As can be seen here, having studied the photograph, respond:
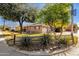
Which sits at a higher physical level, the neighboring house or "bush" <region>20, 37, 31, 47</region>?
the neighboring house

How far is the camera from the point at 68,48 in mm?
4984

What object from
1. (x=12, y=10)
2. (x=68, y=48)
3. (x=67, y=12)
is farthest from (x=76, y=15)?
(x=12, y=10)

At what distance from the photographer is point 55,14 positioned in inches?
195

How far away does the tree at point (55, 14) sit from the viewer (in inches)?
195

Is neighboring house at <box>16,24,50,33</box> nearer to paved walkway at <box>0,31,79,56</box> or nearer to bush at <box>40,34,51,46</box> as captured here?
bush at <box>40,34,51,46</box>

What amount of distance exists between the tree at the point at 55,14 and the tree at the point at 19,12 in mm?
141

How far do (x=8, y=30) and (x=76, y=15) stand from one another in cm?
96

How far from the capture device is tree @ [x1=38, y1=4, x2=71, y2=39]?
4.95 m

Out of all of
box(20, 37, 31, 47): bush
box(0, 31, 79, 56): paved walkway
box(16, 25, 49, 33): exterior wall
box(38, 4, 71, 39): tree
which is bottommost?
box(0, 31, 79, 56): paved walkway

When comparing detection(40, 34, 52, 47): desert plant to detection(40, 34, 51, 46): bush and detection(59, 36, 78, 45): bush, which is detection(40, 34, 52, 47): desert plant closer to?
detection(40, 34, 51, 46): bush

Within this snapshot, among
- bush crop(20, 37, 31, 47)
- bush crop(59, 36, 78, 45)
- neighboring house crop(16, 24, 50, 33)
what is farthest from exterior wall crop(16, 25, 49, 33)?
bush crop(59, 36, 78, 45)

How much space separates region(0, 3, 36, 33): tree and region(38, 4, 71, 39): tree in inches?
A: 5.5

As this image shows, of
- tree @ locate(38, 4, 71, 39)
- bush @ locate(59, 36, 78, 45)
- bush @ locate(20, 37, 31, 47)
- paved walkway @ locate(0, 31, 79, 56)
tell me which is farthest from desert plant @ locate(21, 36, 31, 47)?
bush @ locate(59, 36, 78, 45)

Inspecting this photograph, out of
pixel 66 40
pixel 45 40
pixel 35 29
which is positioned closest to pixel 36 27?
pixel 35 29
